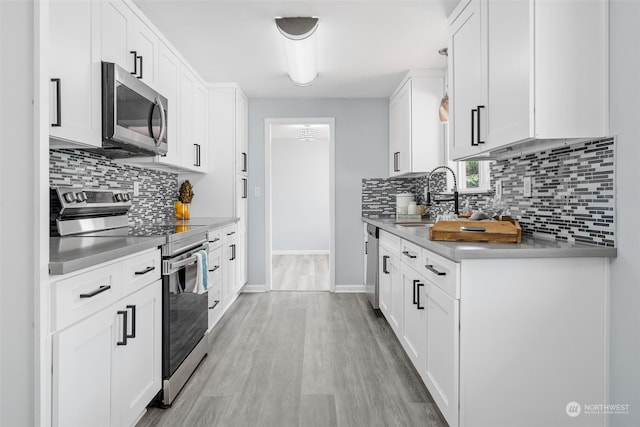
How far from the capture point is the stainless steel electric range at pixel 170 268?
2098 mm

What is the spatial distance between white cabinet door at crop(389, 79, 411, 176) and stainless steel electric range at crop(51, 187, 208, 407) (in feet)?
7.28

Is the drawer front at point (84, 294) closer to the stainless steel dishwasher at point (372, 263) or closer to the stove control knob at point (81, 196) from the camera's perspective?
the stove control knob at point (81, 196)

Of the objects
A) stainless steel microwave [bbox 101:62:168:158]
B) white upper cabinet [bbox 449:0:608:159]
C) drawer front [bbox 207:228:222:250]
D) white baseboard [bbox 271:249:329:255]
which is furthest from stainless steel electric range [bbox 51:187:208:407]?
white baseboard [bbox 271:249:329:255]

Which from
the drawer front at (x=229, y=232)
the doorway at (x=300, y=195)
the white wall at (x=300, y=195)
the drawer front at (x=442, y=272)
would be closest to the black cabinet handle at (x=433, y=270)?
the drawer front at (x=442, y=272)

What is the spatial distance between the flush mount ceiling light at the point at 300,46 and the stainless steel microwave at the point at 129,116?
3.23 feet

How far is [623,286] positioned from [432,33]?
2.20m

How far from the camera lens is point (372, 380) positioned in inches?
94.7

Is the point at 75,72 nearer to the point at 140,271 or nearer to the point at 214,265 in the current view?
the point at 140,271

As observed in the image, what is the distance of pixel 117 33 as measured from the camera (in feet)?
7.47

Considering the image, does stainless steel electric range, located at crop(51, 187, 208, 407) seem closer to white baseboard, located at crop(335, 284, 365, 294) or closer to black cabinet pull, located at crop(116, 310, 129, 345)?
black cabinet pull, located at crop(116, 310, 129, 345)

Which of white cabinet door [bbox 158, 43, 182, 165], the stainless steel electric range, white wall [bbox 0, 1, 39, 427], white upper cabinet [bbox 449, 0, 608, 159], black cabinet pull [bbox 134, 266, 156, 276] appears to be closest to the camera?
white wall [bbox 0, 1, 39, 427]

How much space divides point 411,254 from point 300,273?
12.1 feet

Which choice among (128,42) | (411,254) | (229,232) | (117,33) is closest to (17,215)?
(117,33)

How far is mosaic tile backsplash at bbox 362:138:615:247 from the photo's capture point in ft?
5.35
